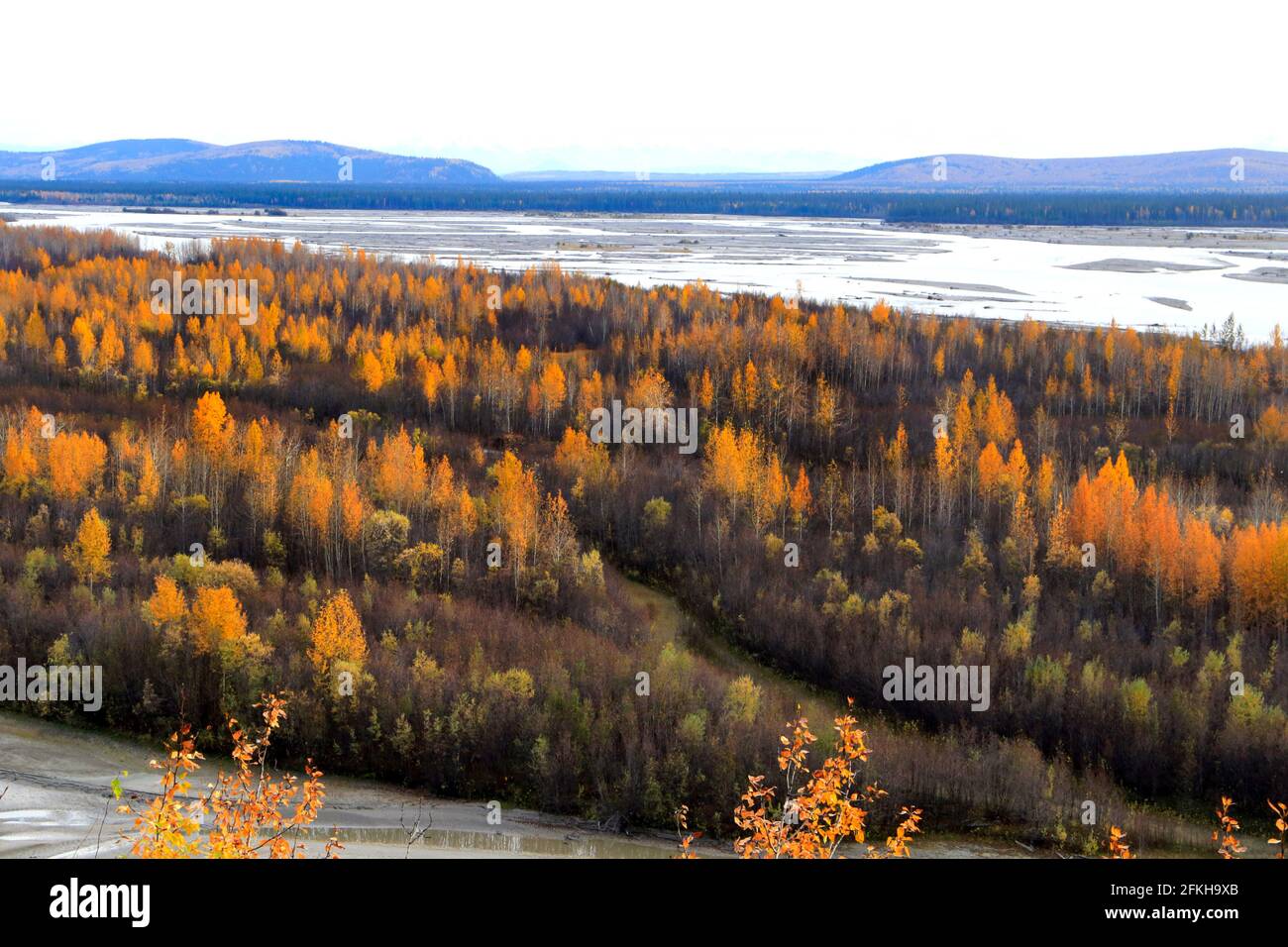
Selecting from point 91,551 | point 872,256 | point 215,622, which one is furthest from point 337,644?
point 872,256

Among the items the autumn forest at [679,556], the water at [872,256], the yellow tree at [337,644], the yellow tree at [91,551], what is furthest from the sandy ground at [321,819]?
the water at [872,256]

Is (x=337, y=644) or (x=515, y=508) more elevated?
(x=515, y=508)

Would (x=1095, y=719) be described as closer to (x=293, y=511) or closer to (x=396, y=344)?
(x=293, y=511)

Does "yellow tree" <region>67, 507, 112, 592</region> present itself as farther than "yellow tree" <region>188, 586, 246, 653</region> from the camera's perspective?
Yes

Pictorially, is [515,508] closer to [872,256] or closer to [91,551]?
[91,551]

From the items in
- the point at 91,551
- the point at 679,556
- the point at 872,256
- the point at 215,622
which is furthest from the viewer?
the point at 872,256

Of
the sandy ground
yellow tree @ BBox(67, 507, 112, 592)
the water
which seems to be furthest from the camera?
the water

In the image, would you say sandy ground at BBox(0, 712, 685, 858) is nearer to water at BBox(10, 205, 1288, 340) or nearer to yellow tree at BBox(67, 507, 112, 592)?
yellow tree at BBox(67, 507, 112, 592)

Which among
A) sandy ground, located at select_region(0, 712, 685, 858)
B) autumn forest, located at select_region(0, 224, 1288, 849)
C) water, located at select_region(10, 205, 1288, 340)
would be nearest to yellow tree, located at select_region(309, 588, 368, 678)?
autumn forest, located at select_region(0, 224, 1288, 849)

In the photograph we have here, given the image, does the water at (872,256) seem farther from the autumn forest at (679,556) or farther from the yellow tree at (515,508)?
the yellow tree at (515,508)
